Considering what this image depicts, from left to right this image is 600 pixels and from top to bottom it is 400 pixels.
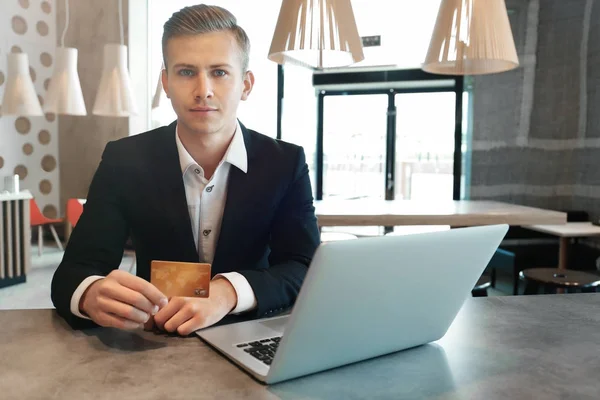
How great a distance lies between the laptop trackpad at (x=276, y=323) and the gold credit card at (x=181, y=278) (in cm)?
14

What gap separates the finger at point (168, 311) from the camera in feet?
3.10

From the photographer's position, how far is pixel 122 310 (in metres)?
0.90

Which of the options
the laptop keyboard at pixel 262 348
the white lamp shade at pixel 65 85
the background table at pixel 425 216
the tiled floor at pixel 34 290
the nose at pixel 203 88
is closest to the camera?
the laptop keyboard at pixel 262 348

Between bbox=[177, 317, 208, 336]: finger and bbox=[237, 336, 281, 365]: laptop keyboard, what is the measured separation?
11cm

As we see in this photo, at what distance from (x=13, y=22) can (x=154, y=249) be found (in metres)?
6.54

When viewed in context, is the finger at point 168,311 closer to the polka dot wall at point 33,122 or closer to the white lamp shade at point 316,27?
the white lamp shade at point 316,27

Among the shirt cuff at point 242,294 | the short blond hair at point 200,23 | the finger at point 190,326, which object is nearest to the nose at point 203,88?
the short blond hair at point 200,23

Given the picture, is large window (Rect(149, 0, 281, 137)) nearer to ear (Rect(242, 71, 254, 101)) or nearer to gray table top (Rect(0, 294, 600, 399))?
ear (Rect(242, 71, 254, 101))

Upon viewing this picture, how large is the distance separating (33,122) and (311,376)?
720 centimetres

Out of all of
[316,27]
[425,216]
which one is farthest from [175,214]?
[425,216]

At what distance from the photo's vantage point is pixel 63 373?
2.52 ft

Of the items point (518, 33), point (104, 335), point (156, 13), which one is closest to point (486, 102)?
point (518, 33)

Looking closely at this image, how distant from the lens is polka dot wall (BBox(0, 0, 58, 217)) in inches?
253

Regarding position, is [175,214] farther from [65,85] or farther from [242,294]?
[65,85]
